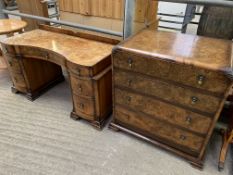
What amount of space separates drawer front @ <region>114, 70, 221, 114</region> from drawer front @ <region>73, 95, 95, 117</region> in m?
0.36

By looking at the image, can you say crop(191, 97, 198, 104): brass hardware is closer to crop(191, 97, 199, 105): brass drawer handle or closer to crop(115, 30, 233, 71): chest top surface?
crop(191, 97, 199, 105): brass drawer handle

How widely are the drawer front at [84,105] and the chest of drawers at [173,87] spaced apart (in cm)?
22

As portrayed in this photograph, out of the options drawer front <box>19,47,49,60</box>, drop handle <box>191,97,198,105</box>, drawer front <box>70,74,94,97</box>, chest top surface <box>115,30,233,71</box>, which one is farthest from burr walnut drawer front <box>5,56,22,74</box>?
drop handle <box>191,97,198,105</box>

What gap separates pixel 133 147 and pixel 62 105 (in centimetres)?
99

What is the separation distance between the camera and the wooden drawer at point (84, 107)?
1678 mm

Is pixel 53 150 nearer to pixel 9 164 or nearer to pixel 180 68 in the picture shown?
pixel 9 164

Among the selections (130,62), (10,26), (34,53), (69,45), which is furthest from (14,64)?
(130,62)

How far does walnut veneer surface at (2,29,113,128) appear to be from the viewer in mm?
1555

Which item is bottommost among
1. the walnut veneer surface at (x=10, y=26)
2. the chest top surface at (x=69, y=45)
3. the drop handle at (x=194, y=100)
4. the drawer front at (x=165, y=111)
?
the drawer front at (x=165, y=111)

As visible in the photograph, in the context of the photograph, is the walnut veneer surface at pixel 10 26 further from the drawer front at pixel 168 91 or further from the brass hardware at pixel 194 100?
the brass hardware at pixel 194 100

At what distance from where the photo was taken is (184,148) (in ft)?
4.77

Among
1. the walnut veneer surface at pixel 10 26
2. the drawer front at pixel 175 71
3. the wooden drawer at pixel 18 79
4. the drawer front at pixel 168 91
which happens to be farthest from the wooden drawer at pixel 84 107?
the walnut veneer surface at pixel 10 26

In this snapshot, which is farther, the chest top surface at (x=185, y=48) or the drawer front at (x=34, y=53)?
the drawer front at (x=34, y=53)

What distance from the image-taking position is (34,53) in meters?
1.84
